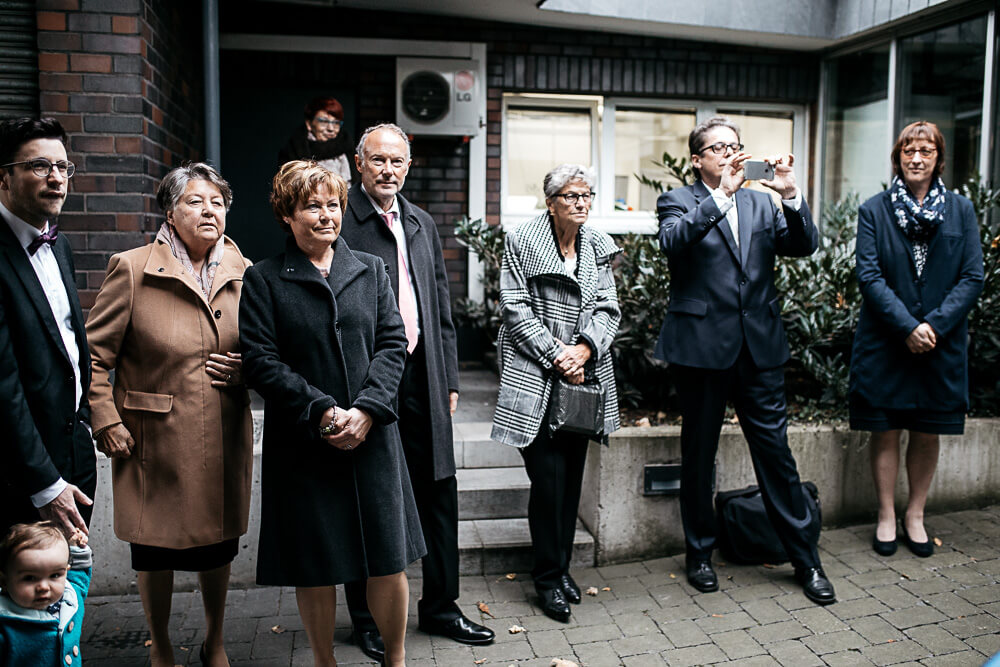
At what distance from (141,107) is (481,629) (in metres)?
3.06

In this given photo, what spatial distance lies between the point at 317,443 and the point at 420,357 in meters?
0.71

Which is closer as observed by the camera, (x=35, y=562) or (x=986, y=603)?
(x=35, y=562)

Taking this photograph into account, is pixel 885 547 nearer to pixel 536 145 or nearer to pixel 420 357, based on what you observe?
pixel 420 357

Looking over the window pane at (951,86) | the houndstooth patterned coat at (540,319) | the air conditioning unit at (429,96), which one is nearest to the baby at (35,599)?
the houndstooth patterned coat at (540,319)

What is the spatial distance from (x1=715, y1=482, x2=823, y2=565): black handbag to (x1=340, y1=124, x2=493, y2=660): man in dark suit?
56.4 inches

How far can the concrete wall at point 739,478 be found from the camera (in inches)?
174

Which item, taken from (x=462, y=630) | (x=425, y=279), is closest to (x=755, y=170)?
(x=425, y=279)

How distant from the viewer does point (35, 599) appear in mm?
2234

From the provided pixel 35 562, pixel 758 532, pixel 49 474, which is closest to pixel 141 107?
pixel 49 474

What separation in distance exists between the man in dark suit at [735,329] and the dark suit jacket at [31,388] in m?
2.51

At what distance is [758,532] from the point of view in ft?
14.0

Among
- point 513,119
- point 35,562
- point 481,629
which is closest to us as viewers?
point 35,562

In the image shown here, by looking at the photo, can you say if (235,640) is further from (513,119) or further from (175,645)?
(513,119)

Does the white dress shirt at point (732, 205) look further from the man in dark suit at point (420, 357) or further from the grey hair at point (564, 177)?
the man in dark suit at point (420, 357)
